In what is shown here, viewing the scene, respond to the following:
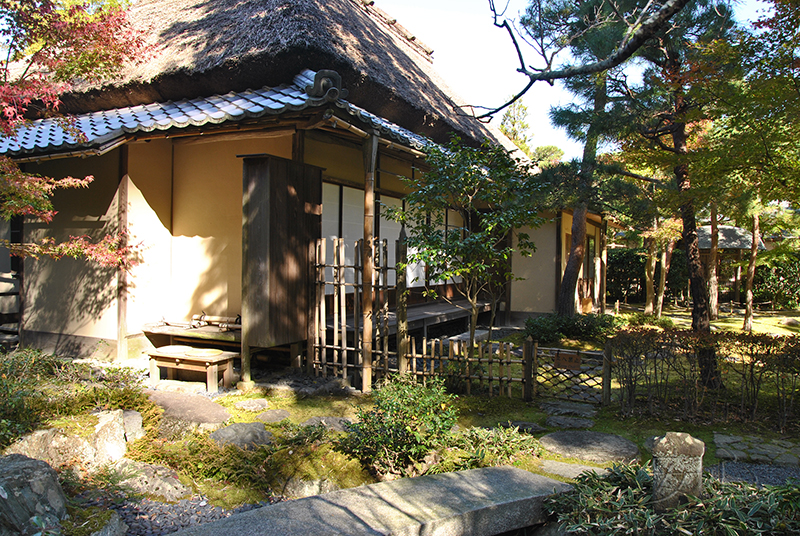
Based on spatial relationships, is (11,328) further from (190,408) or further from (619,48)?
(619,48)

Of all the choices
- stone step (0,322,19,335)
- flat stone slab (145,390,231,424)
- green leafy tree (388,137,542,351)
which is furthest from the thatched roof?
flat stone slab (145,390,231,424)

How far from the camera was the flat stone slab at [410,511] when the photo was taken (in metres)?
2.63

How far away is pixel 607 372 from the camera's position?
5645 mm

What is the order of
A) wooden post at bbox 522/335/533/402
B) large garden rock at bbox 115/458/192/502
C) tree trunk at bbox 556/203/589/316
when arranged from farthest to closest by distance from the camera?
tree trunk at bbox 556/203/589/316
wooden post at bbox 522/335/533/402
large garden rock at bbox 115/458/192/502

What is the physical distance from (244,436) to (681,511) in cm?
319

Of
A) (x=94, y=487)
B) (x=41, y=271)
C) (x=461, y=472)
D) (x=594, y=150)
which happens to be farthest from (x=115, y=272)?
(x=594, y=150)

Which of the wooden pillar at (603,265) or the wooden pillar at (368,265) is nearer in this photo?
the wooden pillar at (368,265)

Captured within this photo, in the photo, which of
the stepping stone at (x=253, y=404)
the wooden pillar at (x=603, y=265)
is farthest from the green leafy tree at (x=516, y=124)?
the stepping stone at (x=253, y=404)

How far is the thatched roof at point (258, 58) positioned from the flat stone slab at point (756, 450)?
19.2 feet

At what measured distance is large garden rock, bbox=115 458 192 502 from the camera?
11.2 feet

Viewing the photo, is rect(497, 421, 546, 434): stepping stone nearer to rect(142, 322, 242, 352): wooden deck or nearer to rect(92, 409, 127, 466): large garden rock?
rect(92, 409, 127, 466): large garden rock

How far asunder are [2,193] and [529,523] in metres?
5.47

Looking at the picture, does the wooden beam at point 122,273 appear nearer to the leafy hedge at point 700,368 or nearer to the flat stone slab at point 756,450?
the leafy hedge at point 700,368

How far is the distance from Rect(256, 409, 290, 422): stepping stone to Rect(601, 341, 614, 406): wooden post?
357 cm
